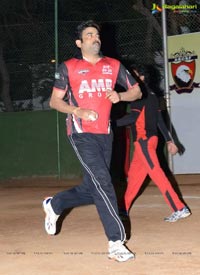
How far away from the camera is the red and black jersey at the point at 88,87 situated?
5.79 meters

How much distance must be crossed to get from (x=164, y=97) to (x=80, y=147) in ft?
29.6

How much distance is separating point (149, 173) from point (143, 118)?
70 centimetres

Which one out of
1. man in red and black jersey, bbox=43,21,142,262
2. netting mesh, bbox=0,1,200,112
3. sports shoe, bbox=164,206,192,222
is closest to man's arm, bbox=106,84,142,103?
man in red and black jersey, bbox=43,21,142,262

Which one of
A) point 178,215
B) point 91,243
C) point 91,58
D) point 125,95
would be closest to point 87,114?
point 125,95

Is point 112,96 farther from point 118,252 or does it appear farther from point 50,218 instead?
point 50,218

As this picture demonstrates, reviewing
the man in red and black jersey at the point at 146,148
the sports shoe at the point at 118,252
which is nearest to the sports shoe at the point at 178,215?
the man in red and black jersey at the point at 146,148

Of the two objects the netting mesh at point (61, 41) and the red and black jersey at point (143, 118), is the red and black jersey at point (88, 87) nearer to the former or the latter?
the red and black jersey at point (143, 118)

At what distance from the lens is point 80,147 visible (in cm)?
584

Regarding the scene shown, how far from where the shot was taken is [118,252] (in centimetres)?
548

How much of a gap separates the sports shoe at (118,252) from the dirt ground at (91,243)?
5 cm

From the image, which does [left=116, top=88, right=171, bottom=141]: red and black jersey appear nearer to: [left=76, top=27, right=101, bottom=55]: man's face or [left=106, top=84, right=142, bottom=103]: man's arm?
[left=106, top=84, right=142, bottom=103]: man's arm

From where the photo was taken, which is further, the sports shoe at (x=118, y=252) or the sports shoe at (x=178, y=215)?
the sports shoe at (x=178, y=215)

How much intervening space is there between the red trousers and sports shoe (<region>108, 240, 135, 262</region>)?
86.3 inches

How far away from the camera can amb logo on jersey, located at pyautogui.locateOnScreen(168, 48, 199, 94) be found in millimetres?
14336
